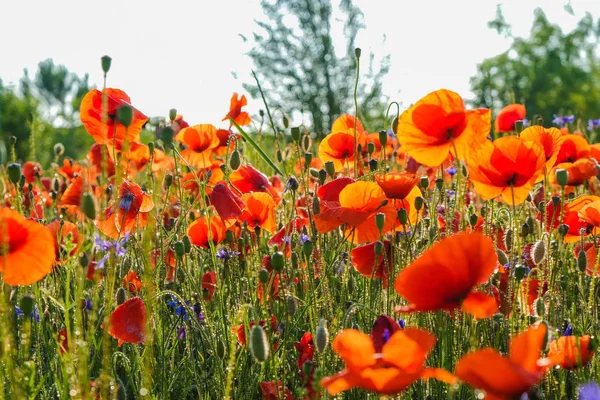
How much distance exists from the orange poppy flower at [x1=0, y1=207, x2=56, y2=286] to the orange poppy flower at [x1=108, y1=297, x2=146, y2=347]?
0.27m

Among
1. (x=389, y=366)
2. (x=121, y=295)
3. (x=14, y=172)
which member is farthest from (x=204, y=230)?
(x=389, y=366)

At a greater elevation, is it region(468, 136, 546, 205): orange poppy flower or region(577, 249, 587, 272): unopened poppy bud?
region(468, 136, 546, 205): orange poppy flower

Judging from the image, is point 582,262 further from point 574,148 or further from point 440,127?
point 574,148

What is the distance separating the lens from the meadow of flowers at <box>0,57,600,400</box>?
1070 mm

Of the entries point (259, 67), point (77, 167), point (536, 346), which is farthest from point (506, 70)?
point (536, 346)

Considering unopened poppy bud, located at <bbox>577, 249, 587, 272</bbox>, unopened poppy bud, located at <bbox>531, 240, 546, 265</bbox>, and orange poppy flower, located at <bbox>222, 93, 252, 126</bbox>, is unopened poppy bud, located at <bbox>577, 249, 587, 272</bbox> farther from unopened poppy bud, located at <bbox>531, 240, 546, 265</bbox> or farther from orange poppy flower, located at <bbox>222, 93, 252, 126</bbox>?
orange poppy flower, located at <bbox>222, 93, 252, 126</bbox>

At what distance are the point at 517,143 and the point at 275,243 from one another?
0.83 meters

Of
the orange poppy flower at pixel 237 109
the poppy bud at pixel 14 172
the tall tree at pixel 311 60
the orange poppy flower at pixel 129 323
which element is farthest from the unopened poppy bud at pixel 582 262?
the tall tree at pixel 311 60

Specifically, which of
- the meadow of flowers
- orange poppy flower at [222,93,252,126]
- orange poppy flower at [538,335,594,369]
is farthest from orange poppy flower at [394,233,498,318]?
orange poppy flower at [222,93,252,126]

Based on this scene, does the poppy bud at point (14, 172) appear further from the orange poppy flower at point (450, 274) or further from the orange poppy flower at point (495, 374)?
the orange poppy flower at point (495, 374)

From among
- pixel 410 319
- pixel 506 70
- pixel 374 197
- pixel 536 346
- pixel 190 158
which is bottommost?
pixel 536 346

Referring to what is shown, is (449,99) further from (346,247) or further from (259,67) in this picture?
(259,67)

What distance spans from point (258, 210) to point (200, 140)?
2.81 ft

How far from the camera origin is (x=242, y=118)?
3254 mm
